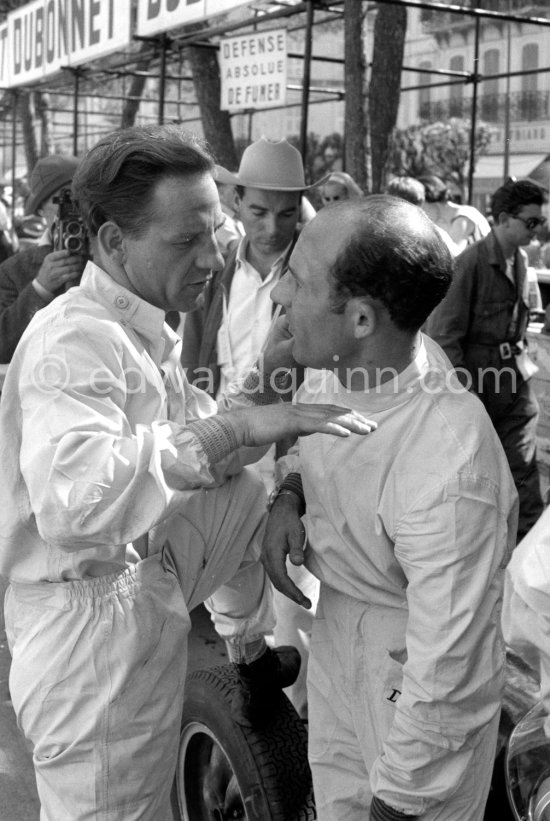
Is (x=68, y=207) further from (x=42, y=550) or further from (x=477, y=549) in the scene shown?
(x=477, y=549)

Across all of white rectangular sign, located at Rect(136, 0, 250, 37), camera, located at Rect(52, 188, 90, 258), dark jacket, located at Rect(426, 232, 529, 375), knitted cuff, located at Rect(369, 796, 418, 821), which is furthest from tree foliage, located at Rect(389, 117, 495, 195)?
knitted cuff, located at Rect(369, 796, 418, 821)

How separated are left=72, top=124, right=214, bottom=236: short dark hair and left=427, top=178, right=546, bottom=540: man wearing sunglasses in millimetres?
3541

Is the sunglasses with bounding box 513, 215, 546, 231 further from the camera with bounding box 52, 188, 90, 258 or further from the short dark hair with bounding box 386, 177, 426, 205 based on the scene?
the camera with bounding box 52, 188, 90, 258

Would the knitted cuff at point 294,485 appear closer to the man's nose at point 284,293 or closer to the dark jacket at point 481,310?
the man's nose at point 284,293

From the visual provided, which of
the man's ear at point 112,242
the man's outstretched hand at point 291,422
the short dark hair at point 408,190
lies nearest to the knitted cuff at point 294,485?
the man's outstretched hand at point 291,422

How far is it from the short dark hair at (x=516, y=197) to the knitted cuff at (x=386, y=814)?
431 centimetres

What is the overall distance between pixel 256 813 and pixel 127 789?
2.23 ft

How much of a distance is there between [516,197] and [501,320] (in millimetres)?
703

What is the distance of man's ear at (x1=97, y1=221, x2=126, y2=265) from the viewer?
2061mm

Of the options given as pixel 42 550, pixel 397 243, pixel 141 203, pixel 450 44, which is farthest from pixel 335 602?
pixel 450 44

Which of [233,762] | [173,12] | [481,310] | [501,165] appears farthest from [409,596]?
[501,165]

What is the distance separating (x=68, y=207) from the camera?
3473mm

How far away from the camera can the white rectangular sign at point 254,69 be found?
6.87 m

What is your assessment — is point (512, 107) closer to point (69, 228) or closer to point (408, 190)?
point (408, 190)
